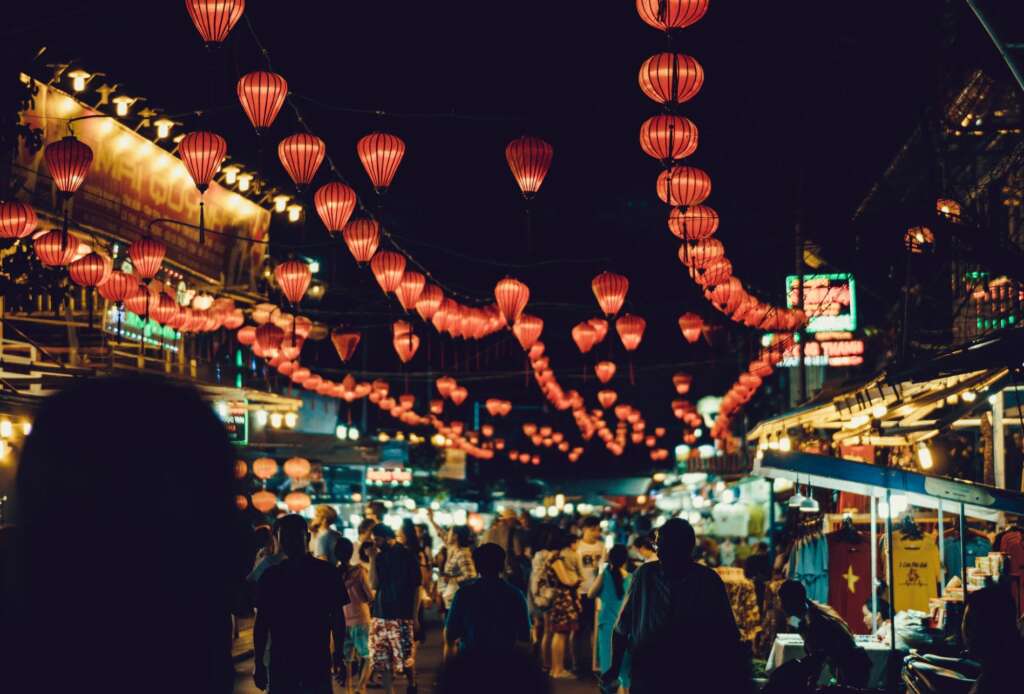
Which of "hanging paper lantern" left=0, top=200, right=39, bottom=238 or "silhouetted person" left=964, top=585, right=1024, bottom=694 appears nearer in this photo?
"silhouetted person" left=964, top=585, right=1024, bottom=694

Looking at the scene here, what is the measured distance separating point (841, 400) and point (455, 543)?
7.16 m

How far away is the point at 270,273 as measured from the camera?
32.7m

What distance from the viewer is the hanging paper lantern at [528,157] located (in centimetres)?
1573

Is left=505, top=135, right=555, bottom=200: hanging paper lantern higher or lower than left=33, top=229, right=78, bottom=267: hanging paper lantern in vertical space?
higher

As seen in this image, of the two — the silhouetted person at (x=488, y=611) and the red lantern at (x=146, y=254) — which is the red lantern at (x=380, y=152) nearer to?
the red lantern at (x=146, y=254)

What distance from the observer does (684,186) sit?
57.9 feet

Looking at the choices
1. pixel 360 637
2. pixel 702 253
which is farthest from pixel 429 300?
pixel 360 637

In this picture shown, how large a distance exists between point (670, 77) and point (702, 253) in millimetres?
7100

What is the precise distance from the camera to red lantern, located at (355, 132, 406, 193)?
50.1ft

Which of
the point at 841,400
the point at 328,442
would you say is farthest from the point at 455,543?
the point at 328,442

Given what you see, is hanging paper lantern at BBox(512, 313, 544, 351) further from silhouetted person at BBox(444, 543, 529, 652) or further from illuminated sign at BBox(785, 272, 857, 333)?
silhouetted person at BBox(444, 543, 529, 652)

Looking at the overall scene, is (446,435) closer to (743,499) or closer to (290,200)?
(743,499)

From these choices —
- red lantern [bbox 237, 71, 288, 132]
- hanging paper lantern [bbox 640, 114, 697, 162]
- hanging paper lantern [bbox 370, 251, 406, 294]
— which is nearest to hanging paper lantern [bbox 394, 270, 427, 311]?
hanging paper lantern [bbox 370, 251, 406, 294]

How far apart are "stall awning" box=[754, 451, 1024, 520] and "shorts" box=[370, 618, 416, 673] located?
5163 millimetres
